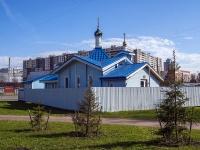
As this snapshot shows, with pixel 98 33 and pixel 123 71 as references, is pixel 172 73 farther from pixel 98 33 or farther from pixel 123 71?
pixel 98 33

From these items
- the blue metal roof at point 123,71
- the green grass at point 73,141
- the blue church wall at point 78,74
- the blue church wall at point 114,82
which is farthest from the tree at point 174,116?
the blue church wall at point 78,74

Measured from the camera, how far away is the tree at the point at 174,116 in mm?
8922

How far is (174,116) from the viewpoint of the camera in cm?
895

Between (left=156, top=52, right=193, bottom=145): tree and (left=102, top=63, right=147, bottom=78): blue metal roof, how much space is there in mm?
15943

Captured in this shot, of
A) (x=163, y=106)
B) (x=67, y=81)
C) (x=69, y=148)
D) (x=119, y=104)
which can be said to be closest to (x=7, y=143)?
(x=69, y=148)

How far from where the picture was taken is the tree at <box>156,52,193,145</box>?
29.3 feet

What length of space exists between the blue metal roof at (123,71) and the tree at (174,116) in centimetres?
1594

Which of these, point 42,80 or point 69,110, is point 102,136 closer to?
point 69,110

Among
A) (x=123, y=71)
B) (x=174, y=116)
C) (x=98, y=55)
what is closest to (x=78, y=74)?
(x=98, y=55)

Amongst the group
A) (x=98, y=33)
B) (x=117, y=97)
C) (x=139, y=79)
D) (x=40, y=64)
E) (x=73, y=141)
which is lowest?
(x=73, y=141)

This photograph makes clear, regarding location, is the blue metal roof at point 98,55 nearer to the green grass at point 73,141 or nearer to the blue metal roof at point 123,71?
the blue metal roof at point 123,71

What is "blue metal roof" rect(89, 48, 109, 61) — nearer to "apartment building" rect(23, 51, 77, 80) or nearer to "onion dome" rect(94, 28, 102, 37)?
"onion dome" rect(94, 28, 102, 37)

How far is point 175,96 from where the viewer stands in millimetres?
9117

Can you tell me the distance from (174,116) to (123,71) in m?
17.9
